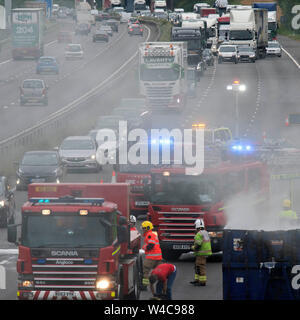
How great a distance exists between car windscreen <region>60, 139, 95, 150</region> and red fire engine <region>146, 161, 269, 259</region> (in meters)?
20.3

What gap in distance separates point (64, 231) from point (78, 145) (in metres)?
29.9

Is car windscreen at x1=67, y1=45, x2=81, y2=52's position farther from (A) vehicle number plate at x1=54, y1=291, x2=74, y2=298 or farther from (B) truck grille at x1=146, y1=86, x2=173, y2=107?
(A) vehicle number plate at x1=54, y1=291, x2=74, y2=298

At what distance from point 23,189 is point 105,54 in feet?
232

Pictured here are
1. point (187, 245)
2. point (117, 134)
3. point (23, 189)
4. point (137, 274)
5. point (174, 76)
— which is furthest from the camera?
point (174, 76)

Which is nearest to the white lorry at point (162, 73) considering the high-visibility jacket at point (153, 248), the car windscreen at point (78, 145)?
the car windscreen at point (78, 145)

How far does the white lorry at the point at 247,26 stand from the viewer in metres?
96.9

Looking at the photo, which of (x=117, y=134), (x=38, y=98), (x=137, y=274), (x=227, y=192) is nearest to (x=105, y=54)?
(x=38, y=98)

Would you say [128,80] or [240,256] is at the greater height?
[240,256]

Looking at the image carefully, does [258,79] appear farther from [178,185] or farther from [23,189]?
[178,185]

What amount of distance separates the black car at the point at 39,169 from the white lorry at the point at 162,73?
24.0 metres

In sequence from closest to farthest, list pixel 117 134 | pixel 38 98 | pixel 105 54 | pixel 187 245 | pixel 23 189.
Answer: pixel 187 245
pixel 23 189
pixel 117 134
pixel 38 98
pixel 105 54

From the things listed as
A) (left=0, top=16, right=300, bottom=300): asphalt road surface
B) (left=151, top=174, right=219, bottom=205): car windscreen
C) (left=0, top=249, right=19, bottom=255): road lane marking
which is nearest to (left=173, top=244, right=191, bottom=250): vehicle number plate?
(left=151, top=174, right=219, bottom=205): car windscreen

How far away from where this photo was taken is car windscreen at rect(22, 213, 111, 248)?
1938 cm

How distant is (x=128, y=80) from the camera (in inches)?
3607
